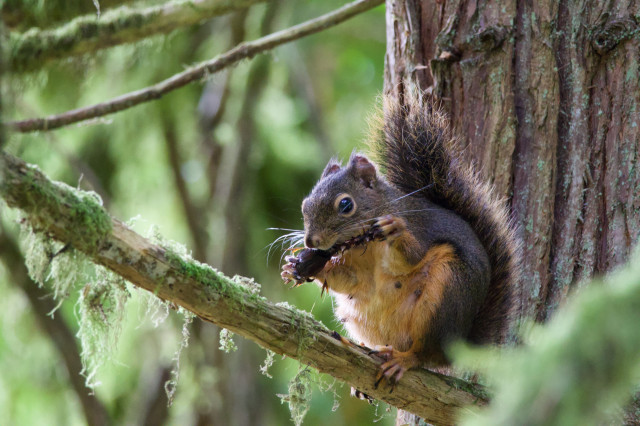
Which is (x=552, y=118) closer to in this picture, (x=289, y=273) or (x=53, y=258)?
(x=289, y=273)

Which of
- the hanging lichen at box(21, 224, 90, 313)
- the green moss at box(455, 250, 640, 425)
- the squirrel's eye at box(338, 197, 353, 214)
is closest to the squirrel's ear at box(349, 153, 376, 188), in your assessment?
the squirrel's eye at box(338, 197, 353, 214)

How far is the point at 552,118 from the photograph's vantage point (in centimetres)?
249

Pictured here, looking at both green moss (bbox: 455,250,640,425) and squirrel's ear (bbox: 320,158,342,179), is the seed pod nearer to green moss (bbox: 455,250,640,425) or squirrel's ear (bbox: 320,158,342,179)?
squirrel's ear (bbox: 320,158,342,179)

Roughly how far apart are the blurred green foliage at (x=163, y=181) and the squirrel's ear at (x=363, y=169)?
825 mm

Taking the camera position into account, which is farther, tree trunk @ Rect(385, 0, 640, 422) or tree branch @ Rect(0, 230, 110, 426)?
tree branch @ Rect(0, 230, 110, 426)

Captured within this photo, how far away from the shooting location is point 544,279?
2.41m

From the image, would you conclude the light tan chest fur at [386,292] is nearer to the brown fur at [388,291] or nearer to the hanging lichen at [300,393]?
the brown fur at [388,291]

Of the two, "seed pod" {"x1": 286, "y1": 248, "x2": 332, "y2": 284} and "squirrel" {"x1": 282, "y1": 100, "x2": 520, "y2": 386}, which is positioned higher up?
"squirrel" {"x1": 282, "y1": 100, "x2": 520, "y2": 386}

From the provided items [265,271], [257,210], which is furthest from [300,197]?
[265,271]

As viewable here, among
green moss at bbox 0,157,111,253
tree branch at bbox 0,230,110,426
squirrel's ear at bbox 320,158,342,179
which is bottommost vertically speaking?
tree branch at bbox 0,230,110,426

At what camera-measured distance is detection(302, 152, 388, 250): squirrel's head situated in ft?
8.69

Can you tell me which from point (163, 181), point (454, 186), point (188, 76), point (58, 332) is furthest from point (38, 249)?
point (163, 181)

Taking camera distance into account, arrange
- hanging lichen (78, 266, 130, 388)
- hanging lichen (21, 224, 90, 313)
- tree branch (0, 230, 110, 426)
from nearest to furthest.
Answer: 1. hanging lichen (21, 224, 90, 313)
2. hanging lichen (78, 266, 130, 388)
3. tree branch (0, 230, 110, 426)

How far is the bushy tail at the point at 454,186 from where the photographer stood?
243 cm
